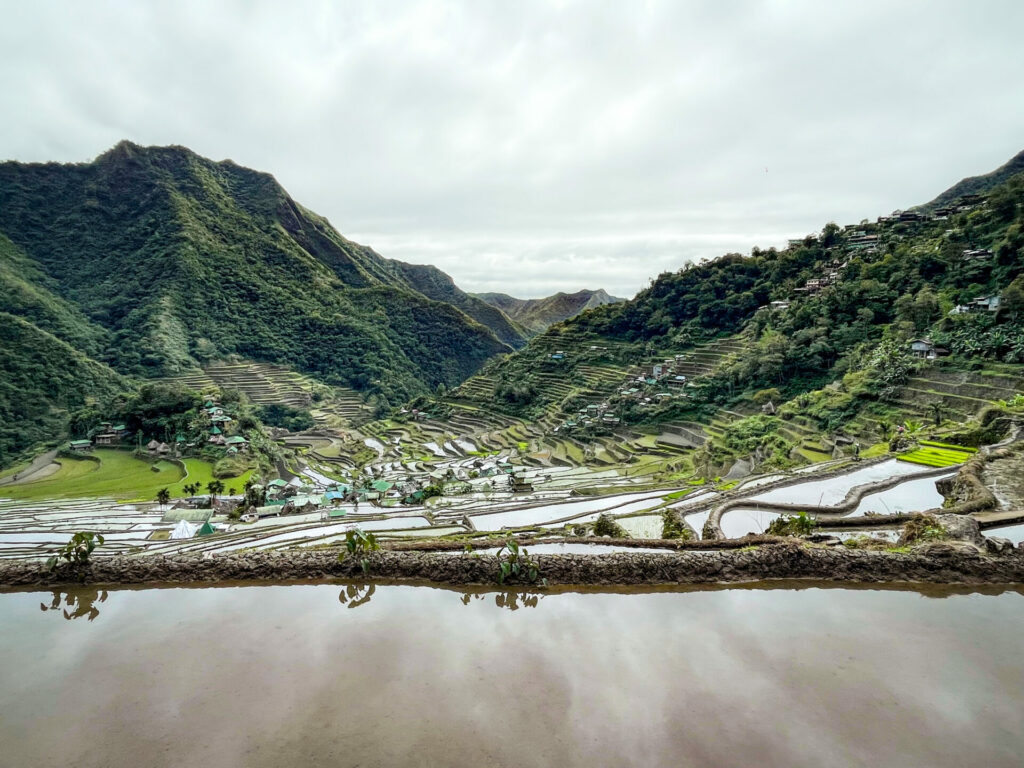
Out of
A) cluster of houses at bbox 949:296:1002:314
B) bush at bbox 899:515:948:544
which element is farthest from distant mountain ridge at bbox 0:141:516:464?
cluster of houses at bbox 949:296:1002:314

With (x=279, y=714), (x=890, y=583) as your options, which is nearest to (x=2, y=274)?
(x=279, y=714)

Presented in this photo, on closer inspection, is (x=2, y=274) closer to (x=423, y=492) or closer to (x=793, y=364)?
(x=423, y=492)

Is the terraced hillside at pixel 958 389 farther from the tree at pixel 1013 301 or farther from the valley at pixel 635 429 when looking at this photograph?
the tree at pixel 1013 301

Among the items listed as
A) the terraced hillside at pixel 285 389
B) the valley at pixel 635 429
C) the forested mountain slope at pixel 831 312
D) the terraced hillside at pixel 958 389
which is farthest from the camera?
the terraced hillside at pixel 285 389

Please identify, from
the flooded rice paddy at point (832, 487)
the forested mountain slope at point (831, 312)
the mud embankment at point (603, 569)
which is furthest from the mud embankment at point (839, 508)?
the forested mountain slope at point (831, 312)

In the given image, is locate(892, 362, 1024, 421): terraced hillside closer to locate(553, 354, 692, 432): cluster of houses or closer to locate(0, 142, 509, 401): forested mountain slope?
locate(553, 354, 692, 432): cluster of houses

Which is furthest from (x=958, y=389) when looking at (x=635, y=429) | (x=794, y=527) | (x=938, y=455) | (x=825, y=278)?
(x=825, y=278)
